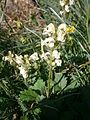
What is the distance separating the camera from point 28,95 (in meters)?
1.99

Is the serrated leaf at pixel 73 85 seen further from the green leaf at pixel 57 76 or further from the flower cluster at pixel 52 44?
the flower cluster at pixel 52 44

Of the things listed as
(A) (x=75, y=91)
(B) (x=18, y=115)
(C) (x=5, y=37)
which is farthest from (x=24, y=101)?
(C) (x=5, y=37)

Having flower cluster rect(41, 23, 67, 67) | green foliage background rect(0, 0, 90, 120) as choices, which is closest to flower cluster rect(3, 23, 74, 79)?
flower cluster rect(41, 23, 67, 67)

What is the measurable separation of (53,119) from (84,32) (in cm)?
67

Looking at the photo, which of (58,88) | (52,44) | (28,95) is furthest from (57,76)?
(52,44)

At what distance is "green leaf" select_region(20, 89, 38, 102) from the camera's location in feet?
6.48

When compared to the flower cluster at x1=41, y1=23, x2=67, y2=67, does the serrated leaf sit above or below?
below

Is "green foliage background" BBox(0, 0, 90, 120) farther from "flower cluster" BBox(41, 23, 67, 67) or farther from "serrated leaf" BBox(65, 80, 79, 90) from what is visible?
"flower cluster" BBox(41, 23, 67, 67)

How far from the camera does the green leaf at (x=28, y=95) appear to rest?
1975 millimetres

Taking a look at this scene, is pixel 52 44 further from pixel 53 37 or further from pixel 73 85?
pixel 73 85

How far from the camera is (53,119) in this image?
1.94 meters

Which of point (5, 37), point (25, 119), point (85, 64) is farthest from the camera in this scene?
point (5, 37)

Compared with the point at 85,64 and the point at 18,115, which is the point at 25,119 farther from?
the point at 85,64

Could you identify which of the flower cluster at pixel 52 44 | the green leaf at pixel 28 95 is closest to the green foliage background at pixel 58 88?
the green leaf at pixel 28 95
